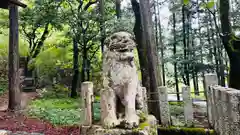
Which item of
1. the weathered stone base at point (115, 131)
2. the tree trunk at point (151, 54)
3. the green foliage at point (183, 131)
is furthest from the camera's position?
the tree trunk at point (151, 54)

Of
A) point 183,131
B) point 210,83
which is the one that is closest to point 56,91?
point 183,131

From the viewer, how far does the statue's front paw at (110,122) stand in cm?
268

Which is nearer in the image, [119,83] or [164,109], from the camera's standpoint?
[119,83]

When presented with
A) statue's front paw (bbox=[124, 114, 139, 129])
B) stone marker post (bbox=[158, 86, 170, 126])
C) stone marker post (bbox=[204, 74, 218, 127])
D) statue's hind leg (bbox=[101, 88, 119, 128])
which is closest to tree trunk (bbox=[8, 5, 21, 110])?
stone marker post (bbox=[158, 86, 170, 126])

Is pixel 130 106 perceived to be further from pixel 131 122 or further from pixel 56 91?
pixel 56 91

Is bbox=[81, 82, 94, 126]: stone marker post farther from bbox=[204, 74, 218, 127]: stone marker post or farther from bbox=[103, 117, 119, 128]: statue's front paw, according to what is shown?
bbox=[204, 74, 218, 127]: stone marker post

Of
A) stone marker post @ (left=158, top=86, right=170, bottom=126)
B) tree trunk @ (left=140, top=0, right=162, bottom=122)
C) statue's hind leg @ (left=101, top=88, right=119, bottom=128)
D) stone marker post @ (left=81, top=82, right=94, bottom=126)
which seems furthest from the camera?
tree trunk @ (left=140, top=0, right=162, bottom=122)

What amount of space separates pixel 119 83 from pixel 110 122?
548mm

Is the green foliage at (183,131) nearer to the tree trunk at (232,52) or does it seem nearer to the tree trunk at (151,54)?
the tree trunk at (151,54)

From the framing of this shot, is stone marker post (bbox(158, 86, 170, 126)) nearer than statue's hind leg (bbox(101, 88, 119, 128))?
No

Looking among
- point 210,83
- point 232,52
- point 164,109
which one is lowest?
point 164,109

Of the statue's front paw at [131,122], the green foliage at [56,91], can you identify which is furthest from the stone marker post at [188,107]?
the green foliage at [56,91]

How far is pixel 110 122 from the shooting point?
8.86 feet

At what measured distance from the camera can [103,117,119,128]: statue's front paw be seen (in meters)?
2.68
